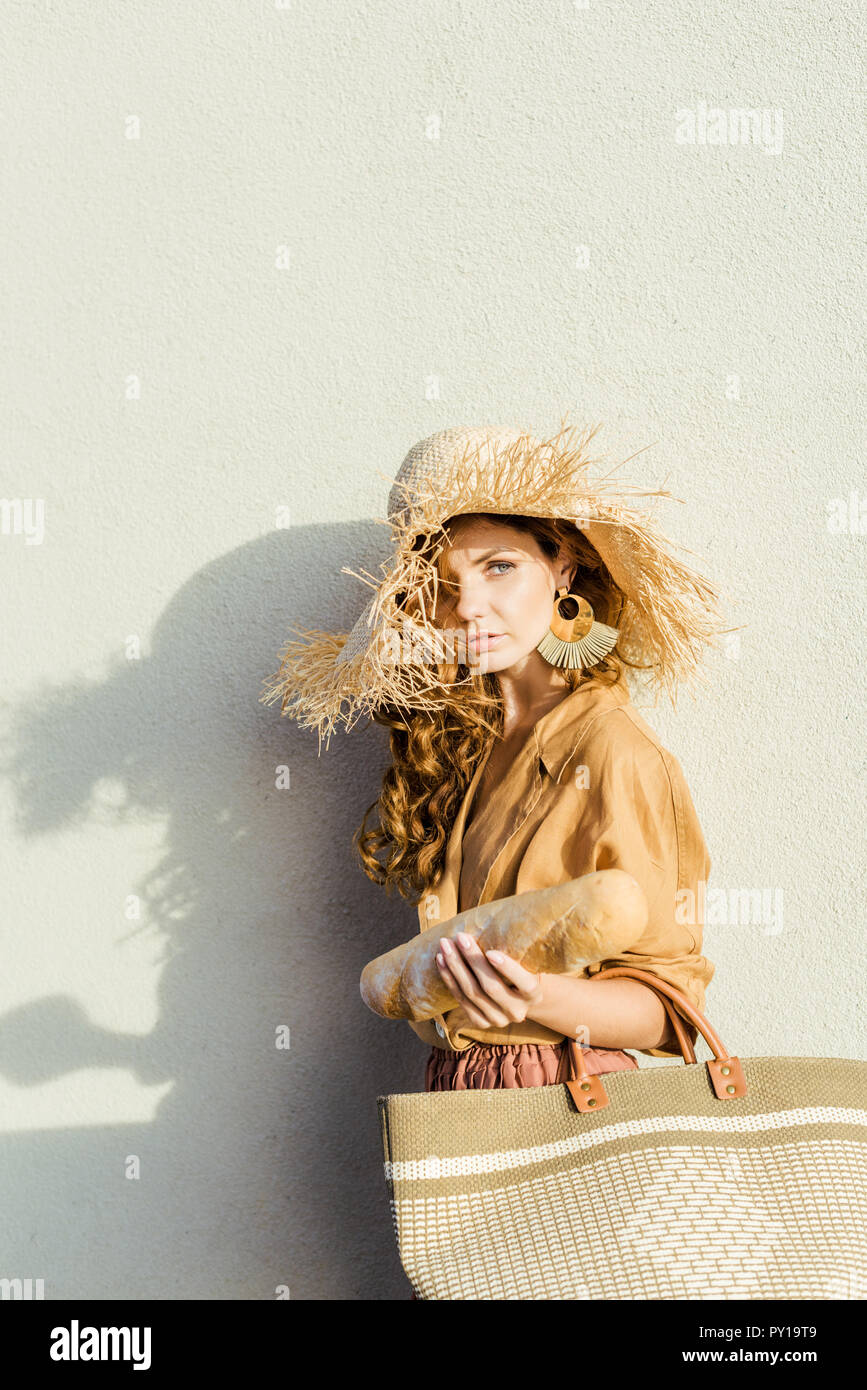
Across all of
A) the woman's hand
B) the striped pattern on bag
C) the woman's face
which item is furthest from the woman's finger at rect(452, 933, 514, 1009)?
the woman's face

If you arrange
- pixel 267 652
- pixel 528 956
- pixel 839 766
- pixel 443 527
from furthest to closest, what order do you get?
pixel 267 652 → pixel 839 766 → pixel 443 527 → pixel 528 956

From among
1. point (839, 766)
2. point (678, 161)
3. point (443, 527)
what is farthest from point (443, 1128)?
point (678, 161)

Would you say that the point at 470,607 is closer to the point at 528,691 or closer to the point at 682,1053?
the point at 528,691

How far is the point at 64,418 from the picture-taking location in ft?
6.43

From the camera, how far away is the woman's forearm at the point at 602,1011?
1336 mm

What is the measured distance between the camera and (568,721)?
150cm

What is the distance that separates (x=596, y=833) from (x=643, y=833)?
0.07 meters

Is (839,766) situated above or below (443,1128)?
above

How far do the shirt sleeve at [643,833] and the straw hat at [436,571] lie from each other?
201 millimetres

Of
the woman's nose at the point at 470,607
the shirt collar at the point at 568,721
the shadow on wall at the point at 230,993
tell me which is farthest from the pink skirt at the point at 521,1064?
the woman's nose at the point at 470,607

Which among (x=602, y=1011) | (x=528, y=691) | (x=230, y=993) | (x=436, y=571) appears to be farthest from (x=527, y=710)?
(x=230, y=993)

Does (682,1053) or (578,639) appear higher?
(578,639)
